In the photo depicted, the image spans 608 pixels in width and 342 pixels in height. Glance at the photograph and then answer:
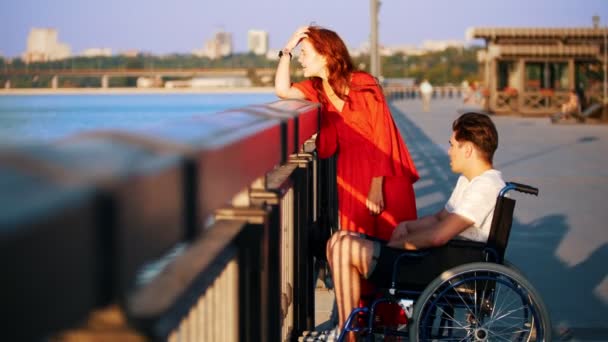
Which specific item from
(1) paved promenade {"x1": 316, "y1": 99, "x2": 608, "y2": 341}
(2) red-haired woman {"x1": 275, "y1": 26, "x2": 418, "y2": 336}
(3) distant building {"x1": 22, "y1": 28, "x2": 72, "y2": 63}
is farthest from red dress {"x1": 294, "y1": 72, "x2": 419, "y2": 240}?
(3) distant building {"x1": 22, "y1": 28, "x2": 72, "y2": 63}

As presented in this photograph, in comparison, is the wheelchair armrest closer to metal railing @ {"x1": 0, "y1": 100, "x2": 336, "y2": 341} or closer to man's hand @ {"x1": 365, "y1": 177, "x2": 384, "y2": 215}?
man's hand @ {"x1": 365, "y1": 177, "x2": 384, "y2": 215}

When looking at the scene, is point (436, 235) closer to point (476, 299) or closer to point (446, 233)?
point (446, 233)

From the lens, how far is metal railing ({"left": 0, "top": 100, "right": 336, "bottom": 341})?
2.24 ft

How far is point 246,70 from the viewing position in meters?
109

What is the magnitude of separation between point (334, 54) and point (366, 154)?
1.63 ft

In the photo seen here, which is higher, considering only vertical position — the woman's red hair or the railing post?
the woman's red hair

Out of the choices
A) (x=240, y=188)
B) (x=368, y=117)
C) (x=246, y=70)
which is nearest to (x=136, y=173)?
(x=240, y=188)

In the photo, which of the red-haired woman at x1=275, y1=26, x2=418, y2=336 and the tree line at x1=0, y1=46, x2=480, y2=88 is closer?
the red-haired woman at x1=275, y1=26, x2=418, y2=336

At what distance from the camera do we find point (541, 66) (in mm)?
40938

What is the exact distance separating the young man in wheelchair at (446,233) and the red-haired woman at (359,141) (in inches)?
20.3

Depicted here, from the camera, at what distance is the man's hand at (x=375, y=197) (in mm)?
4594

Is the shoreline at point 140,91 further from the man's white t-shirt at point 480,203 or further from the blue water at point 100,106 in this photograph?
the man's white t-shirt at point 480,203

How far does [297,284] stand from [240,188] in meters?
2.57

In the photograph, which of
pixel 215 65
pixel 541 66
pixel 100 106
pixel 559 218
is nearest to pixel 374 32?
pixel 559 218
